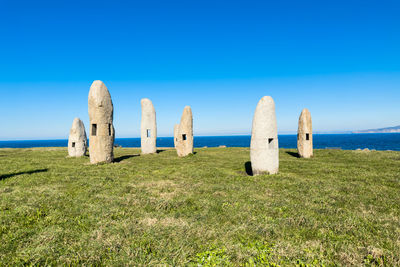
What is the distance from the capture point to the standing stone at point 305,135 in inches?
779

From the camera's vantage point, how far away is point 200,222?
19.5 ft

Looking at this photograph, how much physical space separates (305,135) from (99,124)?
18245 mm

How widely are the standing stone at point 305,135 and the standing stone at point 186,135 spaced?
1115 centimetres

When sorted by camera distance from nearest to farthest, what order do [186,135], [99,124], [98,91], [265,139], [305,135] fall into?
[265,139] < [98,91] < [99,124] < [305,135] < [186,135]

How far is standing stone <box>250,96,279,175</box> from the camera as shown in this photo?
39.7 ft

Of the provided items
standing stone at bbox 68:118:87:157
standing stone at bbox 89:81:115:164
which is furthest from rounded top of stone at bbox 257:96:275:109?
standing stone at bbox 68:118:87:157

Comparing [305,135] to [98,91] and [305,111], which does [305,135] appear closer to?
[305,111]

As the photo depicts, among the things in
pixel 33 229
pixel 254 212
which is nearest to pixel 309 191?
pixel 254 212

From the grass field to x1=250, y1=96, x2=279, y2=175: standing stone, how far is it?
1.62 m

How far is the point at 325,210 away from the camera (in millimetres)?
6859

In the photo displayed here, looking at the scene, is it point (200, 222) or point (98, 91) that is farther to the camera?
point (98, 91)

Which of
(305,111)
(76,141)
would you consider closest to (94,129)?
(76,141)

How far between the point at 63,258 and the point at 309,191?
871cm

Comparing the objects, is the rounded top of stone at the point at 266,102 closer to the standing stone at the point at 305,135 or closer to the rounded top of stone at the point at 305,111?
the standing stone at the point at 305,135
